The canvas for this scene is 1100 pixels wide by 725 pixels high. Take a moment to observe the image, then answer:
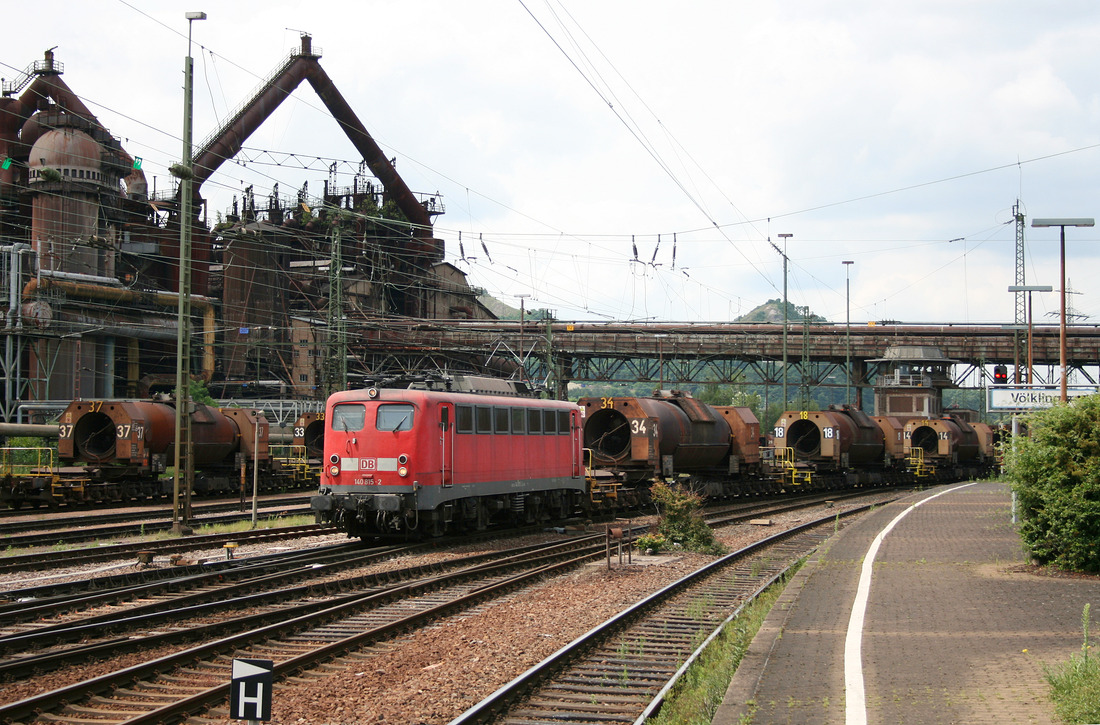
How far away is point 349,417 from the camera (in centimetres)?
1862

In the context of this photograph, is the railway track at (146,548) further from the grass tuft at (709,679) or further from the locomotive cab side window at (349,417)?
the grass tuft at (709,679)

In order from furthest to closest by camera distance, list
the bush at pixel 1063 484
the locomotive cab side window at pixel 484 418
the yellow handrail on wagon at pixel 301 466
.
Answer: the yellow handrail on wagon at pixel 301 466
the locomotive cab side window at pixel 484 418
the bush at pixel 1063 484

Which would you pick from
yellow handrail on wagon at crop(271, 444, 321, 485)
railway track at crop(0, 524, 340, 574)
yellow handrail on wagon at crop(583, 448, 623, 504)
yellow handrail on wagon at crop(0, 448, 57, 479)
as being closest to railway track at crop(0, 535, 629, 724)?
railway track at crop(0, 524, 340, 574)

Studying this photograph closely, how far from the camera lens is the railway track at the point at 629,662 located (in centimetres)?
805

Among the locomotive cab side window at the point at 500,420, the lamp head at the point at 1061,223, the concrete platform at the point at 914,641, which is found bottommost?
the concrete platform at the point at 914,641

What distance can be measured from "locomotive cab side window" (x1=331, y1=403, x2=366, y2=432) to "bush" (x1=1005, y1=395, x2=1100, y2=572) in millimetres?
11220

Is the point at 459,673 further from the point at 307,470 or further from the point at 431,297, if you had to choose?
the point at 431,297

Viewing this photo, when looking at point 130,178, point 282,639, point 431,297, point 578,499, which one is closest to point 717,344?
point 431,297

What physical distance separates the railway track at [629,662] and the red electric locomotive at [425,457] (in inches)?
217

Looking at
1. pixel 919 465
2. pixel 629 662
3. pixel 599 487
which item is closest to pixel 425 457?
pixel 629 662

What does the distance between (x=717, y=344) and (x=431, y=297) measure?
85.2ft

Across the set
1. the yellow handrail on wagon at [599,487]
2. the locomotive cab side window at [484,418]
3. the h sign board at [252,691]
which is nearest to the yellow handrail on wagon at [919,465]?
the yellow handrail on wagon at [599,487]

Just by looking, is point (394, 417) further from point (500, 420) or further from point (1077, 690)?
point (1077, 690)

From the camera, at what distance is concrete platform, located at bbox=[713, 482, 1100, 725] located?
7.30m
